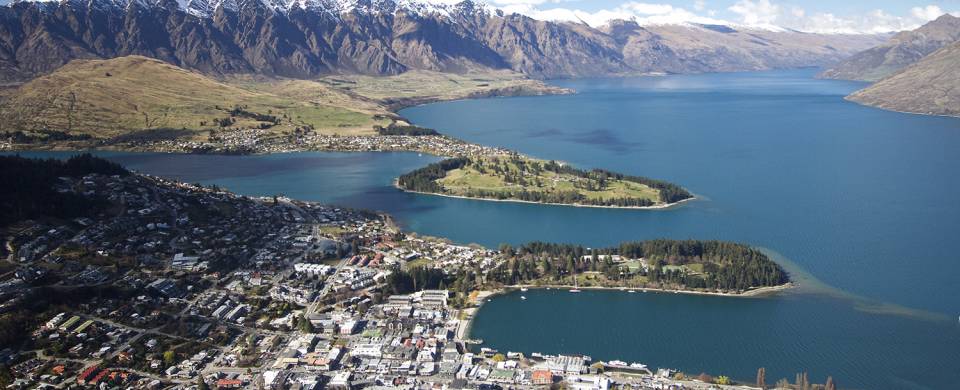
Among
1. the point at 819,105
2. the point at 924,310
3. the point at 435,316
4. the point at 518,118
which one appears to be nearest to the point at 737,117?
the point at 819,105

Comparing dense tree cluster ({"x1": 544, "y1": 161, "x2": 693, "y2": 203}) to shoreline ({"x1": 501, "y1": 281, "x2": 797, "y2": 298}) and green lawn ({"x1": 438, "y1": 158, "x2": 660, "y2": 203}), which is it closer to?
green lawn ({"x1": 438, "y1": 158, "x2": 660, "y2": 203})

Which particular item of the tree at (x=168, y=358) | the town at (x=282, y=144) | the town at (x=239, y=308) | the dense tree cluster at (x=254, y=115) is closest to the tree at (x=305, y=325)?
the town at (x=239, y=308)

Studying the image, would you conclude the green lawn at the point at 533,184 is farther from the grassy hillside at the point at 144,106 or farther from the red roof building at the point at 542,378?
the grassy hillside at the point at 144,106

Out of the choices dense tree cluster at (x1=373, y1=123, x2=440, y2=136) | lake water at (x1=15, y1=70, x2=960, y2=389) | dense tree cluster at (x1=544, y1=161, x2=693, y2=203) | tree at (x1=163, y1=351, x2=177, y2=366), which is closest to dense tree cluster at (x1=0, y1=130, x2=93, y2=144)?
lake water at (x1=15, y1=70, x2=960, y2=389)

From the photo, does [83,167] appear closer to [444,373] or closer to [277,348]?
[277,348]

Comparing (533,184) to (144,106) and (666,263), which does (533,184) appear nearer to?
(666,263)

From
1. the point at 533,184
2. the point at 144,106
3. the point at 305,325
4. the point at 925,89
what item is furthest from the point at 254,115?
the point at 925,89
